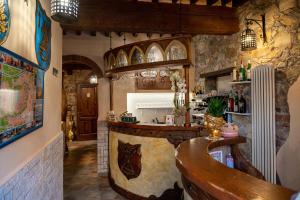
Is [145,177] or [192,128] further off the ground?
[192,128]

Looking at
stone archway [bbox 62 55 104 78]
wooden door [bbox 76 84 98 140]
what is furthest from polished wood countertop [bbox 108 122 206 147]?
wooden door [bbox 76 84 98 140]

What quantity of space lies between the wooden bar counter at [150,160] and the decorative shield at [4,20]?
2.31m

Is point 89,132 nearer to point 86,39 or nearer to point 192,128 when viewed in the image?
point 86,39

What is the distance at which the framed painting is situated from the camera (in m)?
1.10

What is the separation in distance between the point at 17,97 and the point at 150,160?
2.28 metres

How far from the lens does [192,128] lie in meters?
3.02

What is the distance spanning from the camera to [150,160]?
3.19 m

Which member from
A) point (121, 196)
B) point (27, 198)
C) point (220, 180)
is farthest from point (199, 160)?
point (121, 196)

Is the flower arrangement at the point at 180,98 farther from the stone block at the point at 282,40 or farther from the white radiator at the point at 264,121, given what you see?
the stone block at the point at 282,40

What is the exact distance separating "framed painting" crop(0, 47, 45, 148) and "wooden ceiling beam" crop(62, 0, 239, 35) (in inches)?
59.2

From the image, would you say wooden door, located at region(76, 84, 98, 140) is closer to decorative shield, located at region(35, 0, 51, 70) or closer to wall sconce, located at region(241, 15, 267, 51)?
decorative shield, located at region(35, 0, 51, 70)

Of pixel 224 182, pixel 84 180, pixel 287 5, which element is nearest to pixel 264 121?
pixel 287 5

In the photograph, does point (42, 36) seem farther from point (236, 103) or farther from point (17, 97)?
point (236, 103)

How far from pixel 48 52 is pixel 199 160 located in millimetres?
1865
